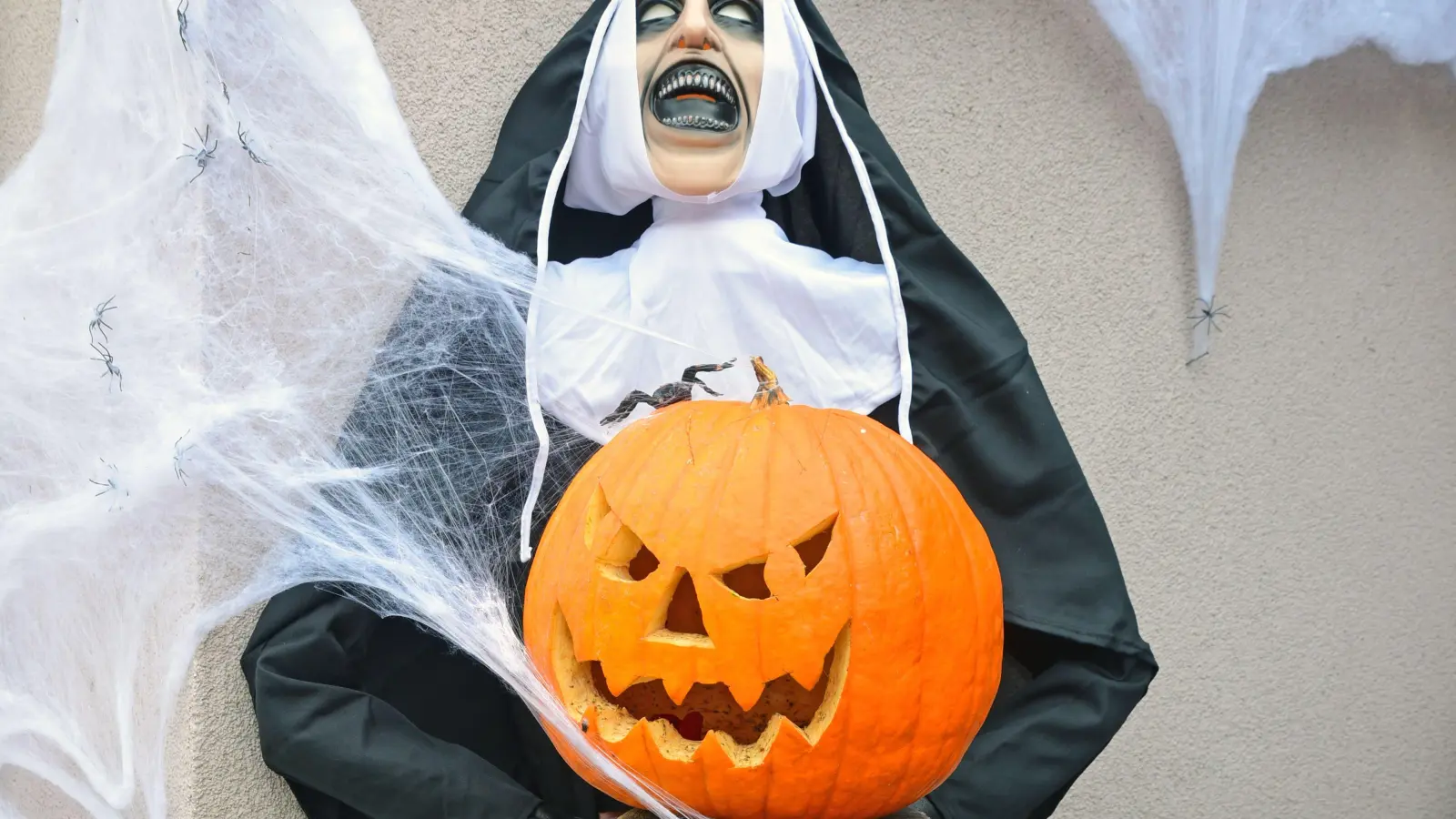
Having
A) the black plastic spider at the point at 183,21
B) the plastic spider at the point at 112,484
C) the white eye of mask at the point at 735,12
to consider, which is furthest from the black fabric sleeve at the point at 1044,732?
the black plastic spider at the point at 183,21

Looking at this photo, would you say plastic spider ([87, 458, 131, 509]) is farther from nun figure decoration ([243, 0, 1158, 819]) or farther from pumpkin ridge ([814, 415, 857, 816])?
pumpkin ridge ([814, 415, 857, 816])

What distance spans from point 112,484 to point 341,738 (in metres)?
0.46

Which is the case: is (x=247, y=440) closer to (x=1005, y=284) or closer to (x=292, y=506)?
(x=292, y=506)

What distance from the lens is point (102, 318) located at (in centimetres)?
168

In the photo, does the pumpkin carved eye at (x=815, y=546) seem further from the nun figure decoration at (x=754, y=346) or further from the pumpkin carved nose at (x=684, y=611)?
the nun figure decoration at (x=754, y=346)

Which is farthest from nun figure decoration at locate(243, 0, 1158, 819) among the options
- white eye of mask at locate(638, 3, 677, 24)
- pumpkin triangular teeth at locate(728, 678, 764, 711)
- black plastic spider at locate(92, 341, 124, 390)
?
pumpkin triangular teeth at locate(728, 678, 764, 711)

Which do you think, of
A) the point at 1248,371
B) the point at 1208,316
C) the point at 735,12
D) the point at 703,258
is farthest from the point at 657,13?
the point at 1248,371

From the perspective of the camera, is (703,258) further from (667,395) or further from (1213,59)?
(1213,59)

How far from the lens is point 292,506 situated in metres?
1.71

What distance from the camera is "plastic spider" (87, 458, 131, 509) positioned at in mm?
1672

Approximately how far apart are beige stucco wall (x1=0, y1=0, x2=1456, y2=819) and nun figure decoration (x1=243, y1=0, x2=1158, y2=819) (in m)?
0.70

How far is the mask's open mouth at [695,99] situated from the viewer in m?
1.90

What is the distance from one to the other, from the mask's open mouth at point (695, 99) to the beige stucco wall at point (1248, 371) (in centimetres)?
81

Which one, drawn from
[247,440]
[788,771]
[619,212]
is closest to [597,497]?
[788,771]
